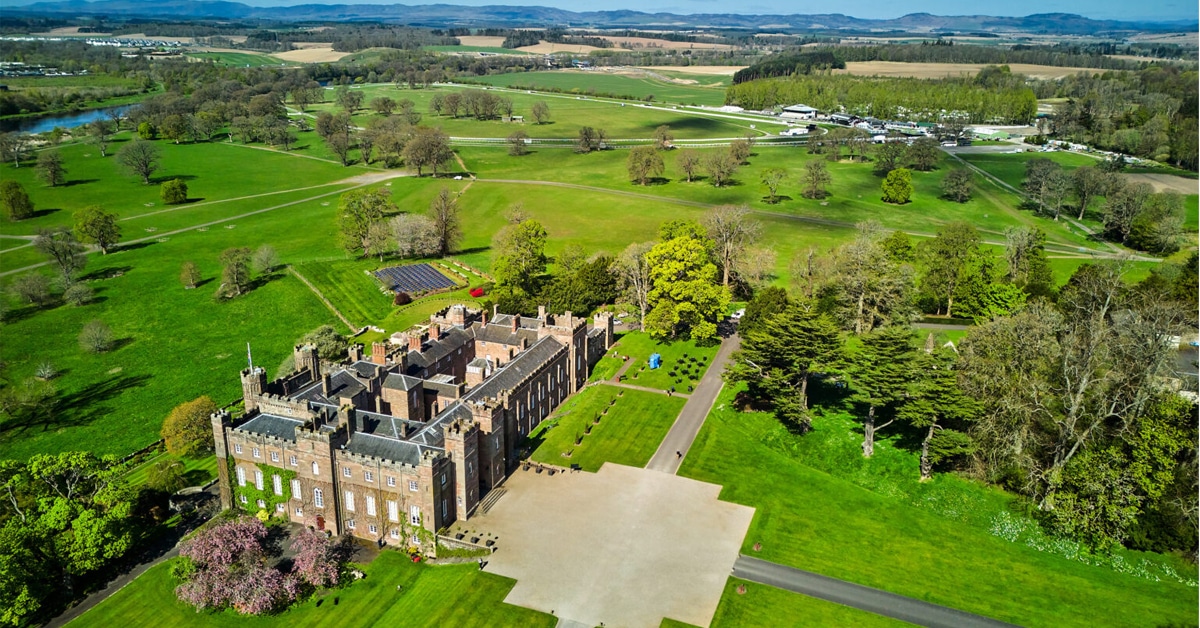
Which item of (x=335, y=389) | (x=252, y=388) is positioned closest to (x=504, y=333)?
(x=335, y=389)

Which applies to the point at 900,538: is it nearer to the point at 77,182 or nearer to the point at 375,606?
the point at 375,606

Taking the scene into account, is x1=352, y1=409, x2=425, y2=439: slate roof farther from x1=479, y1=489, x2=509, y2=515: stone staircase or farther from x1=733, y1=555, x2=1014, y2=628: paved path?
x1=733, y1=555, x2=1014, y2=628: paved path

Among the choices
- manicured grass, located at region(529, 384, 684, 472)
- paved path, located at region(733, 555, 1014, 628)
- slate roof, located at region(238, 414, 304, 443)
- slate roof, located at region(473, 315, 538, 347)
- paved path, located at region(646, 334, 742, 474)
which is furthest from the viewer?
slate roof, located at region(473, 315, 538, 347)

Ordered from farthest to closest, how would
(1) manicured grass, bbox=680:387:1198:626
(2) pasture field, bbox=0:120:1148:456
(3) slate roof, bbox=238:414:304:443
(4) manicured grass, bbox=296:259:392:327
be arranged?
→ (4) manicured grass, bbox=296:259:392:327 → (2) pasture field, bbox=0:120:1148:456 → (3) slate roof, bbox=238:414:304:443 → (1) manicured grass, bbox=680:387:1198:626

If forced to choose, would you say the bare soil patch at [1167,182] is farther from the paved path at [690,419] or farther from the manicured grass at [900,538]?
the manicured grass at [900,538]

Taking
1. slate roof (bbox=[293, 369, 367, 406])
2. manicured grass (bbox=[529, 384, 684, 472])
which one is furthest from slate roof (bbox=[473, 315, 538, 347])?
slate roof (bbox=[293, 369, 367, 406])

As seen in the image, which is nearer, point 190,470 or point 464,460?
point 464,460
